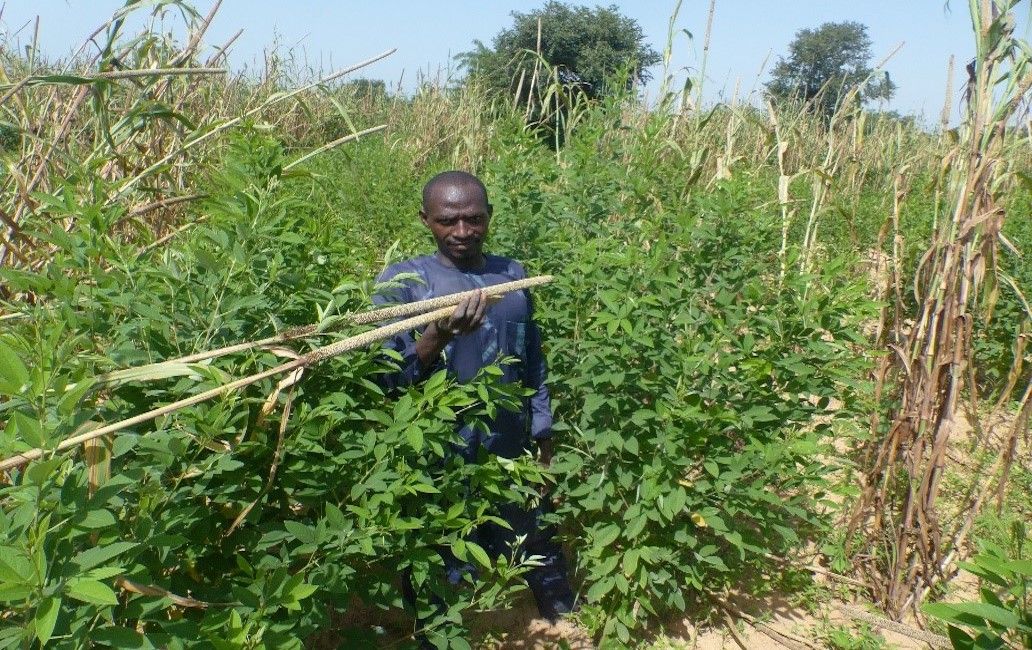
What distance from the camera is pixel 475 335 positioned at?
7.43 ft

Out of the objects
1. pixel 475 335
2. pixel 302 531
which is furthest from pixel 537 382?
pixel 302 531

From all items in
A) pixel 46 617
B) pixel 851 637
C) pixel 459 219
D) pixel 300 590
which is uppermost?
pixel 459 219

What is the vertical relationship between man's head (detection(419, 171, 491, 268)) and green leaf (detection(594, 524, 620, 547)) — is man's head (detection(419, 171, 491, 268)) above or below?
above

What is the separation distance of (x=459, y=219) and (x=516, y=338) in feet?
1.43

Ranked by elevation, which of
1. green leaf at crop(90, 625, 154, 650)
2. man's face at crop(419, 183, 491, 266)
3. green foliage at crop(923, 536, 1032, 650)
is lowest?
green leaf at crop(90, 625, 154, 650)

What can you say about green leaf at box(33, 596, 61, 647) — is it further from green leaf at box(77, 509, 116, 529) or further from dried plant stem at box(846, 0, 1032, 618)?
dried plant stem at box(846, 0, 1032, 618)

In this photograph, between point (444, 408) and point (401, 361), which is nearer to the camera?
point (444, 408)

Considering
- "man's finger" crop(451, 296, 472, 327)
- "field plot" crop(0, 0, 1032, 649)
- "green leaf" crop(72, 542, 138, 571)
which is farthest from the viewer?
"man's finger" crop(451, 296, 472, 327)

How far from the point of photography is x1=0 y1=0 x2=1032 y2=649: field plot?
1260 millimetres

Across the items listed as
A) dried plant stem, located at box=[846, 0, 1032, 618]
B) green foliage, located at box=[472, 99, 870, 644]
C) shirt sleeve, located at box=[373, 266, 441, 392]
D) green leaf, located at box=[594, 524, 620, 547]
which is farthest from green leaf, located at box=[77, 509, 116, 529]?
dried plant stem, located at box=[846, 0, 1032, 618]

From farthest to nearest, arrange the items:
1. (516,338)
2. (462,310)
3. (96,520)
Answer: (516,338)
(462,310)
(96,520)

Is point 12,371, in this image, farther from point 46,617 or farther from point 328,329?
point 328,329

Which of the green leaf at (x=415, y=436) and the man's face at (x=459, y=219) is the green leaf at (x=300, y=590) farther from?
the man's face at (x=459, y=219)

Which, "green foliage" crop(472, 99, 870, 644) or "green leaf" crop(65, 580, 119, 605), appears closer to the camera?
"green leaf" crop(65, 580, 119, 605)
